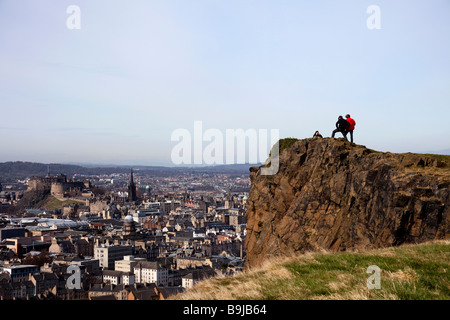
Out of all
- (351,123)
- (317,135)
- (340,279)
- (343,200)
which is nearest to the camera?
Answer: (340,279)

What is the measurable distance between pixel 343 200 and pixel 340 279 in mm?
12427

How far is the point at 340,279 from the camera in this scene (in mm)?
10234

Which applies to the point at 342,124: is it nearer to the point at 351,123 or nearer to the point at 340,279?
the point at 351,123

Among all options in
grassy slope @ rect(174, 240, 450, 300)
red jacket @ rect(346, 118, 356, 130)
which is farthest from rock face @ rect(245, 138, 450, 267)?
grassy slope @ rect(174, 240, 450, 300)

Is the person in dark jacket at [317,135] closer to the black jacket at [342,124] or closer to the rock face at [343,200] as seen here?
the rock face at [343,200]

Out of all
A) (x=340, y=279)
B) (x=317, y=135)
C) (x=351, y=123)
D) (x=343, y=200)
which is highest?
(x=351, y=123)

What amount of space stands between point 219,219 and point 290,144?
164m

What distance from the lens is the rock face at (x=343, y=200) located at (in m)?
19.0

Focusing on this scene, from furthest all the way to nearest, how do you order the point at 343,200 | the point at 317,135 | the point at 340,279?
1. the point at 317,135
2. the point at 343,200
3. the point at 340,279

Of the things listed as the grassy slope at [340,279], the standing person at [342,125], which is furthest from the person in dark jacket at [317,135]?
the grassy slope at [340,279]

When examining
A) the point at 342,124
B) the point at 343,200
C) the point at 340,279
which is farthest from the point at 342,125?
the point at 340,279

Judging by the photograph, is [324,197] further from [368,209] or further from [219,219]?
[219,219]
